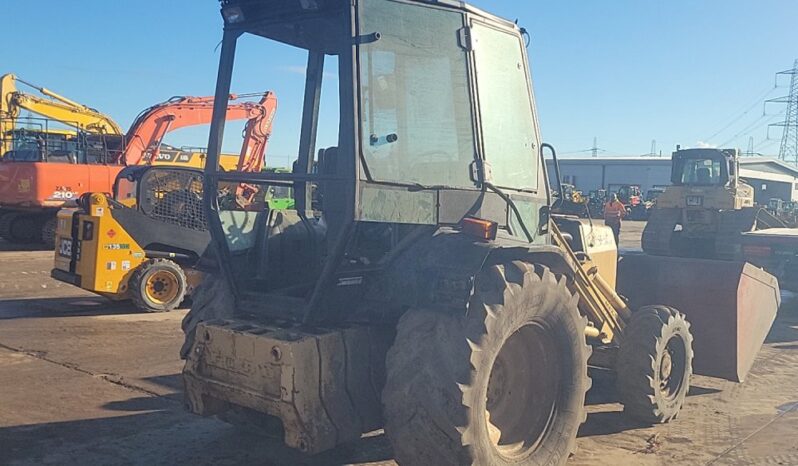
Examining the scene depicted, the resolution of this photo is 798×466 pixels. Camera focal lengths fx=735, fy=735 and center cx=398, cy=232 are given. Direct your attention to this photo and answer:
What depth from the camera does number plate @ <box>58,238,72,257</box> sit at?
32.5 ft

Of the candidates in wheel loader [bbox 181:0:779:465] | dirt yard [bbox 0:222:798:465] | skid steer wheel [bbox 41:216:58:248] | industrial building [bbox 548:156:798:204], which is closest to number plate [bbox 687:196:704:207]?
dirt yard [bbox 0:222:798:465]

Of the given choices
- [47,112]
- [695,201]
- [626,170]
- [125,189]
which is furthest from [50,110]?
[626,170]

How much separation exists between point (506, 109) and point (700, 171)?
1525cm

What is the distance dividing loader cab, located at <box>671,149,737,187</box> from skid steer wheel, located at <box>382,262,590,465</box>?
1495cm

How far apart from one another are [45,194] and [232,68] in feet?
49.6

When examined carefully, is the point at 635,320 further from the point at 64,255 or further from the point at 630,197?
the point at 630,197

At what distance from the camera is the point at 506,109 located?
15.4 ft

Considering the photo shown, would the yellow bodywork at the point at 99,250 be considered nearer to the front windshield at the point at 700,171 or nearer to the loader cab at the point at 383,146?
the loader cab at the point at 383,146

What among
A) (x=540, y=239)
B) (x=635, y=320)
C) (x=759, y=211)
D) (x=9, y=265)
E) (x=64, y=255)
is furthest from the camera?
(x=759, y=211)

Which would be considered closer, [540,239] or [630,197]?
[540,239]

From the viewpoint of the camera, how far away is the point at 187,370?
419cm

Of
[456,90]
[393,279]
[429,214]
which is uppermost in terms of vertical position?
[456,90]

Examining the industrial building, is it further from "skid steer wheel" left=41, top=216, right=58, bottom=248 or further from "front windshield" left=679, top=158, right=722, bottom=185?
"skid steer wheel" left=41, top=216, right=58, bottom=248

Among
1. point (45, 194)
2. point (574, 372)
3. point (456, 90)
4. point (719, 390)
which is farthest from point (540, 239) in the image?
point (45, 194)
